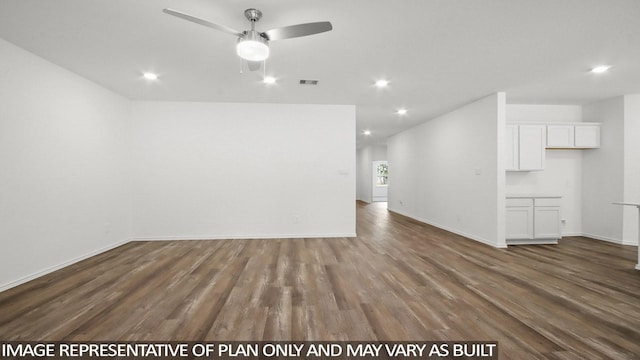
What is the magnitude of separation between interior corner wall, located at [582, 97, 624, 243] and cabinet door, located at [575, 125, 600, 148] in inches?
4.2

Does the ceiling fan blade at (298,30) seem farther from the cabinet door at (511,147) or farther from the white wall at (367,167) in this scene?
the white wall at (367,167)

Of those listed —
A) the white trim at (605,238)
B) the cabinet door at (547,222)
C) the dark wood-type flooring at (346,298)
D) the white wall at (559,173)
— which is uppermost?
the white wall at (559,173)

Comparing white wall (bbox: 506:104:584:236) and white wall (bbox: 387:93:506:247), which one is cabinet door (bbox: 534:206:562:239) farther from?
white wall (bbox: 387:93:506:247)

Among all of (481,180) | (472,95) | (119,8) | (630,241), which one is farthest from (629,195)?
(119,8)

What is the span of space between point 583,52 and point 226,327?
4722mm

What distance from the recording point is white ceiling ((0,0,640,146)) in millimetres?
2182

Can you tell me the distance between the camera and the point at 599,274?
308 centimetres

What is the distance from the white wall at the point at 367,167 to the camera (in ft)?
39.7

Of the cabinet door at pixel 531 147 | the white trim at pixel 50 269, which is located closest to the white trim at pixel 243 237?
the white trim at pixel 50 269

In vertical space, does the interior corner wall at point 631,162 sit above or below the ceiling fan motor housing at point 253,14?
below

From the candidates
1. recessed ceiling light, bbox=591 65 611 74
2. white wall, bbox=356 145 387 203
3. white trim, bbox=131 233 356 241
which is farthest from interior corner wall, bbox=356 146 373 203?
recessed ceiling light, bbox=591 65 611 74

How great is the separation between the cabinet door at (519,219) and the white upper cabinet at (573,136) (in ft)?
4.30

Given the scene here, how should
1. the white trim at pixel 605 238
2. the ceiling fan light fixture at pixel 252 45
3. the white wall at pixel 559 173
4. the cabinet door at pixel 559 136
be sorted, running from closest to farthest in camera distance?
1. the ceiling fan light fixture at pixel 252 45
2. the white trim at pixel 605 238
3. the cabinet door at pixel 559 136
4. the white wall at pixel 559 173

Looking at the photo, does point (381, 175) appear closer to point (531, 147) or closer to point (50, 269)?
point (531, 147)
